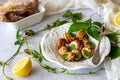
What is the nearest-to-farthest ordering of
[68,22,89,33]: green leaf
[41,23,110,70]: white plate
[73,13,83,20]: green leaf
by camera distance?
[41,23,110,70]: white plate → [68,22,89,33]: green leaf → [73,13,83,20]: green leaf

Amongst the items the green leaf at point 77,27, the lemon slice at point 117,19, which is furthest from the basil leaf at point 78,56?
the lemon slice at point 117,19

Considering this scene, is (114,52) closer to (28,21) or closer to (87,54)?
(87,54)

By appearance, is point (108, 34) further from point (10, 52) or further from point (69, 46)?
point (10, 52)

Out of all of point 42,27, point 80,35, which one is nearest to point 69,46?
point 80,35

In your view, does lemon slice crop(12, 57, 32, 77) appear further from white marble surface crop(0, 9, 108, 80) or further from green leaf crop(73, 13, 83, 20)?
green leaf crop(73, 13, 83, 20)

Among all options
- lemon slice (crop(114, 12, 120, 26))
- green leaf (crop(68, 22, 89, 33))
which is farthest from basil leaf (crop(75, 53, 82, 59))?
lemon slice (crop(114, 12, 120, 26))

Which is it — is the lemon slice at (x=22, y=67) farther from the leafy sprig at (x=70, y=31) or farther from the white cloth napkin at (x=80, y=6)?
the white cloth napkin at (x=80, y=6)
